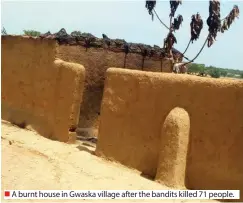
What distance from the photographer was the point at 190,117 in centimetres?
794

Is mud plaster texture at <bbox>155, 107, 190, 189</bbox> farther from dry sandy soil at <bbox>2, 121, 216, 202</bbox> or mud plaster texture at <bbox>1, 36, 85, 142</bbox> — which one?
mud plaster texture at <bbox>1, 36, 85, 142</bbox>

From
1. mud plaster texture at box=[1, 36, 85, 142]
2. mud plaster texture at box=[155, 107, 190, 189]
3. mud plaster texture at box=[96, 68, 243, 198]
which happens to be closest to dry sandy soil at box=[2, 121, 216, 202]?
mud plaster texture at box=[155, 107, 190, 189]

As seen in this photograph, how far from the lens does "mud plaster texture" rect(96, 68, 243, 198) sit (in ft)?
23.8

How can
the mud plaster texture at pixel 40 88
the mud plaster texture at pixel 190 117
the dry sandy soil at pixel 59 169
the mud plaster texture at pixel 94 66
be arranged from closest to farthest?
1. the mud plaster texture at pixel 190 117
2. the dry sandy soil at pixel 59 169
3. the mud plaster texture at pixel 40 88
4. the mud plaster texture at pixel 94 66

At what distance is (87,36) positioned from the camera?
12.6 m

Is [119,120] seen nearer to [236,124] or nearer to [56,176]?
[56,176]

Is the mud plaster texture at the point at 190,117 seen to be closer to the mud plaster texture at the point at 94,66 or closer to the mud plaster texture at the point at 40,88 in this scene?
the mud plaster texture at the point at 40,88

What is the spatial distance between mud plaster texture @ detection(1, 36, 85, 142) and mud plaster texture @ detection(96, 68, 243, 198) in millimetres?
1482

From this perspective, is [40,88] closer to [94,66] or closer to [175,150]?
[94,66]


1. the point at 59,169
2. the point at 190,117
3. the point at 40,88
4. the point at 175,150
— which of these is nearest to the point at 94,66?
the point at 40,88

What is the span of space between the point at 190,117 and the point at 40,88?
6209 mm

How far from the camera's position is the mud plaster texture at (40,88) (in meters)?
11.0

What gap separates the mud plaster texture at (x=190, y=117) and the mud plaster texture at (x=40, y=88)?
58.3 inches

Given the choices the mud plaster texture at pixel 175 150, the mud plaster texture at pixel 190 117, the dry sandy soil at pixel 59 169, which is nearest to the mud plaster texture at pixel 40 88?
the dry sandy soil at pixel 59 169
